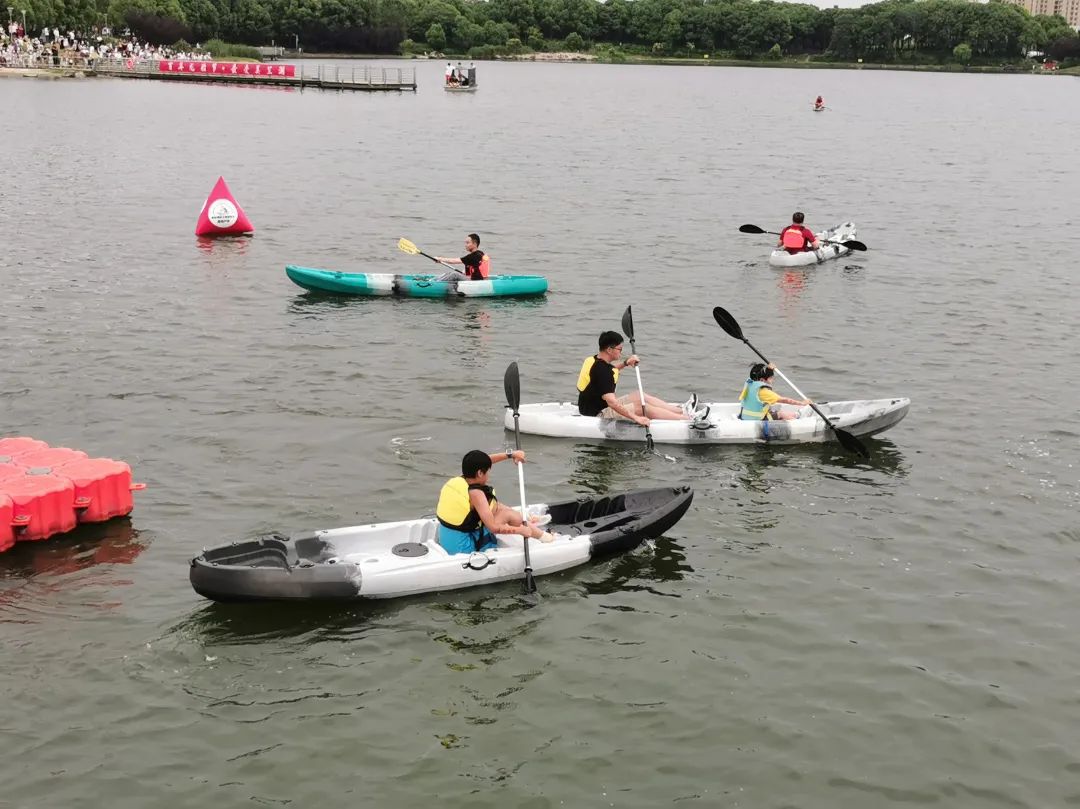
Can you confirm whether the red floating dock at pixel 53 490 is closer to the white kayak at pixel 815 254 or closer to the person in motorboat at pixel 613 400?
the person in motorboat at pixel 613 400

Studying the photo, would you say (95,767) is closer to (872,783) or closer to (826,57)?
(872,783)

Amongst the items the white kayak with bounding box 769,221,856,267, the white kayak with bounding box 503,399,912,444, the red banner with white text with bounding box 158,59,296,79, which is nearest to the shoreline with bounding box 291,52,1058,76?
the red banner with white text with bounding box 158,59,296,79

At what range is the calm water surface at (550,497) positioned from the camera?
10008mm

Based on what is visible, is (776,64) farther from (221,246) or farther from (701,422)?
(701,422)

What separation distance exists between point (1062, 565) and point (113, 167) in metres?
39.6

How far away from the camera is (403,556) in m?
12.4

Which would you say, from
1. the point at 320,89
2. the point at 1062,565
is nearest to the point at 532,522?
the point at 1062,565

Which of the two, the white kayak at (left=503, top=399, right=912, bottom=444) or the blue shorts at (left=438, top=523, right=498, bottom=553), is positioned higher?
the white kayak at (left=503, top=399, right=912, bottom=444)

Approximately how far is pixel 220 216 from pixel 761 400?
62.9 ft

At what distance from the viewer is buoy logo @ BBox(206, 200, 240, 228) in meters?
31.0

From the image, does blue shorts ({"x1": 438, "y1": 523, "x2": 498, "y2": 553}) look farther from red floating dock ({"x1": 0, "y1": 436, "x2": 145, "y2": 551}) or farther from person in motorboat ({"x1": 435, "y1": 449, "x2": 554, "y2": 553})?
red floating dock ({"x1": 0, "y1": 436, "x2": 145, "y2": 551})

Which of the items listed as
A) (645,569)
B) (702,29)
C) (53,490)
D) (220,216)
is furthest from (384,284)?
(702,29)

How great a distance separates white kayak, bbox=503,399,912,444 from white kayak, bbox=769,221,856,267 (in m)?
13.0

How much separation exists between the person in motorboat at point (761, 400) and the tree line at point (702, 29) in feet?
458
